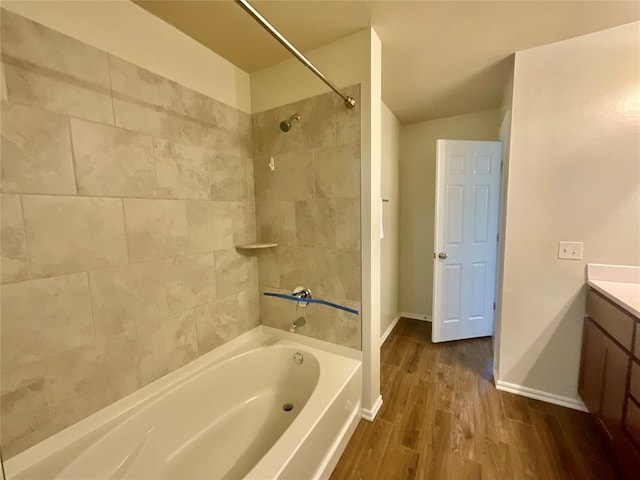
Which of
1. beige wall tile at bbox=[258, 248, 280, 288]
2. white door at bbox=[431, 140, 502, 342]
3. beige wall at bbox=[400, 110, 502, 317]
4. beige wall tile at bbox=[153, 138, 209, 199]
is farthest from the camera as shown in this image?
beige wall at bbox=[400, 110, 502, 317]

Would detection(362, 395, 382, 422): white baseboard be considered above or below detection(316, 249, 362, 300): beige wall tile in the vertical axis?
below

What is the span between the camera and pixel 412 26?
1.45m

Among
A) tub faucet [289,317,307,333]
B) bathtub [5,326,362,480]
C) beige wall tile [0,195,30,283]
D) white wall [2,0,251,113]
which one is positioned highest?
white wall [2,0,251,113]

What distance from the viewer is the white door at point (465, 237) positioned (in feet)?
7.93

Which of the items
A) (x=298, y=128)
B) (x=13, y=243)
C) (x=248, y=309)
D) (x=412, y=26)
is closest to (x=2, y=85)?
(x=13, y=243)

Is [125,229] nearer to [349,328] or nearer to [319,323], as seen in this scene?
[319,323]

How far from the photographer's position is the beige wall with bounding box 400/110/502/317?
294cm

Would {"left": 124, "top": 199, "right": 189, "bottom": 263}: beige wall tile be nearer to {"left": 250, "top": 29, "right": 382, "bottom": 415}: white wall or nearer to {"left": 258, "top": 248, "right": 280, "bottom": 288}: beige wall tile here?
{"left": 258, "top": 248, "right": 280, "bottom": 288}: beige wall tile

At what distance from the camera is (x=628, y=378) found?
1169 mm

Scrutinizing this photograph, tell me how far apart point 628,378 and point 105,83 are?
279 centimetres

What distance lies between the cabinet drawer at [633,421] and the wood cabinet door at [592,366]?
0.28m

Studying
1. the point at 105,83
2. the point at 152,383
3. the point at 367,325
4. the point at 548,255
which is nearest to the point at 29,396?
the point at 152,383

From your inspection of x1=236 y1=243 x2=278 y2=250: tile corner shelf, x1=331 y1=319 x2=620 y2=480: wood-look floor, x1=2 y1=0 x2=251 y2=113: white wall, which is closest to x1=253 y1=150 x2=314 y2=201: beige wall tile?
x1=236 y1=243 x2=278 y2=250: tile corner shelf

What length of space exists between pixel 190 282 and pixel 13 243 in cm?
75
